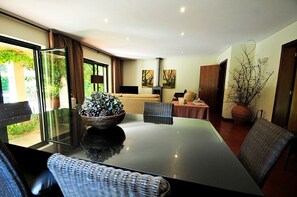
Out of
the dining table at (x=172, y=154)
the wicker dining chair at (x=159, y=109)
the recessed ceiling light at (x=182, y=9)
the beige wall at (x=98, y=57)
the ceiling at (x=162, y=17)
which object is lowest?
the dining table at (x=172, y=154)

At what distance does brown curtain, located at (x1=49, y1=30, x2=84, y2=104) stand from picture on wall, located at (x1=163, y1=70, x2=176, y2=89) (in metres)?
3.87

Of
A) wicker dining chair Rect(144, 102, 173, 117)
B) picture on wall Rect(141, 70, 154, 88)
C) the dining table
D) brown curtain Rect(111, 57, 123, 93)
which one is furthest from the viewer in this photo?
picture on wall Rect(141, 70, 154, 88)

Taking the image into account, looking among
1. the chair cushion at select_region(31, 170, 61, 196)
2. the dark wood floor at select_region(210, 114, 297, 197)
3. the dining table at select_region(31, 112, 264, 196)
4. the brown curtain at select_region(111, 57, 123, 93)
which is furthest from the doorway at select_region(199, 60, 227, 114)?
the chair cushion at select_region(31, 170, 61, 196)

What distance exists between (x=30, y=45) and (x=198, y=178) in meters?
4.17

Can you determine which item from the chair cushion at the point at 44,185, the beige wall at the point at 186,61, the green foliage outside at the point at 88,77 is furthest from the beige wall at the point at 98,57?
the chair cushion at the point at 44,185

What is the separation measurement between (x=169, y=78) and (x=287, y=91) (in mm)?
4578

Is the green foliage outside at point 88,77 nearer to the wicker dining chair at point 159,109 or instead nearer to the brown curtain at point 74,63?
the brown curtain at point 74,63

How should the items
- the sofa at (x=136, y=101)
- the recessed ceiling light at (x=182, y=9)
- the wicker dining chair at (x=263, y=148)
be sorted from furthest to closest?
1. the sofa at (x=136, y=101)
2. the recessed ceiling light at (x=182, y=9)
3. the wicker dining chair at (x=263, y=148)

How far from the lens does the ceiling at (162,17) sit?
7.24 feet

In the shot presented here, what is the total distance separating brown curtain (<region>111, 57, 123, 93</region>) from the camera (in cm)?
676

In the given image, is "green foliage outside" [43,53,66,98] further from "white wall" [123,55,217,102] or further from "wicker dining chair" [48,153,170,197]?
"white wall" [123,55,217,102]

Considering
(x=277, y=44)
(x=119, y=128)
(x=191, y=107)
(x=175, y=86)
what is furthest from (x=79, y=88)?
(x=277, y=44)

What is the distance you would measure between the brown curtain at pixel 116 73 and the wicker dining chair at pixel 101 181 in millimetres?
6498

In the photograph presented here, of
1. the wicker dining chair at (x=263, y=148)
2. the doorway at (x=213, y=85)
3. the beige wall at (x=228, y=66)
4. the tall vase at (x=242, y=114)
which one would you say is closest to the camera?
the wicker dining chair at (x=263, y=148)
